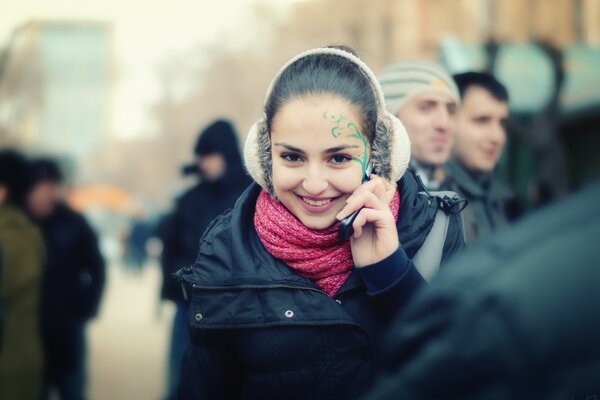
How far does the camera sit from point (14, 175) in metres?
5.51

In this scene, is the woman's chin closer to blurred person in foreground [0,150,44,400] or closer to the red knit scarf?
the red knit scarf

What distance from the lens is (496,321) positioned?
109 centimetres

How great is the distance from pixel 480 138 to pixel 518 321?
121 inches

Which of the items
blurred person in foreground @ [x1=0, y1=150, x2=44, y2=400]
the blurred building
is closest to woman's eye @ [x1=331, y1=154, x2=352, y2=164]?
blurred person in foreground @ [x1=0, y1=150, x2=44, y2=400]

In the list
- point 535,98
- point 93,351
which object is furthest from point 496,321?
point 535,98

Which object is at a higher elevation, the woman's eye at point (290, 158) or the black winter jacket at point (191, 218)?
→ the woman's eye at point (290, 158)


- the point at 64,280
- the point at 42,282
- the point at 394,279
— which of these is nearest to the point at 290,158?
the point at 394,279

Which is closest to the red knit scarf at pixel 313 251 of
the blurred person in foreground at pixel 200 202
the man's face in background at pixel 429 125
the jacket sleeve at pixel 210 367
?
the jacket sleeve at pixel 210 367

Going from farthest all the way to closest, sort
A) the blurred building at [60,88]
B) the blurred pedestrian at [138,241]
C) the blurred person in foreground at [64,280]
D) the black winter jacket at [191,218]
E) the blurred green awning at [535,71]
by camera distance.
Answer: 1. the blurred building at [60,88]
2. the blurred pedestrian at [138,241]
3. the blurred green awning at [535,71]
4. the black winter jacket at [191,218]
5. the blurred person in foreground at [64,280]

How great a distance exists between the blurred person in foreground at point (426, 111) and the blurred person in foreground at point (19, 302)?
2.67 metres

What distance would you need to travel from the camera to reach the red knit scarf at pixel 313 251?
2.22 meters

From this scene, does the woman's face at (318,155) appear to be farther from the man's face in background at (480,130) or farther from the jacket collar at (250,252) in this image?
the man's face in background at (480,130)

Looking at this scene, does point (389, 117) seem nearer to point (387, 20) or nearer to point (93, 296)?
point (93, 296)

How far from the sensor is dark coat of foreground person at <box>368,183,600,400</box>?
1081 mm
